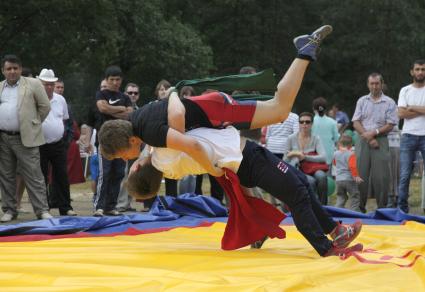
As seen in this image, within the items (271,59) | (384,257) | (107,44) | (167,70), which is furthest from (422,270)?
(271,59)

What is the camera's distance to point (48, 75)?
10914 mm

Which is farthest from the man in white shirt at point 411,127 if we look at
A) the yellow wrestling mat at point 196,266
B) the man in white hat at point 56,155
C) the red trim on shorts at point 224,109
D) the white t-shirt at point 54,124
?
the red trim on shorts at point 224,109

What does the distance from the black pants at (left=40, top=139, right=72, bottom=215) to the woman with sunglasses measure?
9.36ft

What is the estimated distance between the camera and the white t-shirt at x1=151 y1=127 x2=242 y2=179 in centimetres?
611

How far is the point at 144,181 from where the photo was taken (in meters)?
6.36

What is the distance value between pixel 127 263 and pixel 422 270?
71.5 inches

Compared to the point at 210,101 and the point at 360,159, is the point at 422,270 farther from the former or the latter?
the point at 360,159

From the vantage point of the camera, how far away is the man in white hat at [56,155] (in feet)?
34.4

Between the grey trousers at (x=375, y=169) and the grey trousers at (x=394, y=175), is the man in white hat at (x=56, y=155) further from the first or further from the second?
the grey trousers at (x=394, y=175)

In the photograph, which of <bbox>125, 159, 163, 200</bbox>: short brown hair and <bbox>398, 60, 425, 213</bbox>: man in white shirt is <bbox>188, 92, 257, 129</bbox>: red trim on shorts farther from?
<bbox>398, 60, 425, 213</bbox>: man in white shirt

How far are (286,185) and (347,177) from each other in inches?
236

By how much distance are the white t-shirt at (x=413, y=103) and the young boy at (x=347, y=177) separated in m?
1.05

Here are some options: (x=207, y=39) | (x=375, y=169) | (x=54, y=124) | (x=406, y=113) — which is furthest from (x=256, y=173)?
(x=207, y=39)

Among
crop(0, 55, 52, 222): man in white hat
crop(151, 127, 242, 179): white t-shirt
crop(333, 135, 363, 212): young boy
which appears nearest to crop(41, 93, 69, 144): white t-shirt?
crop(0, 55, 52, 222): man in white hat
